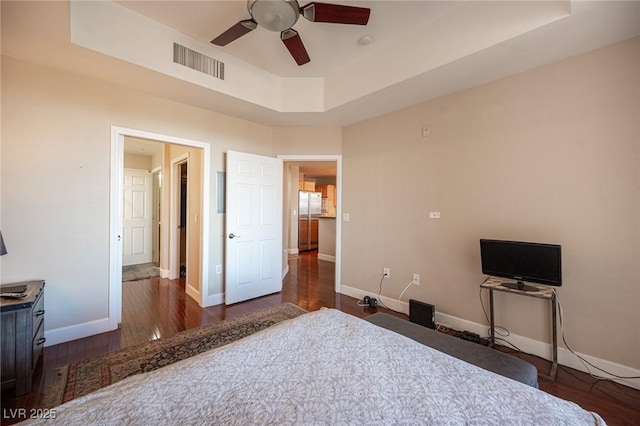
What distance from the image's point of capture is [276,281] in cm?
415

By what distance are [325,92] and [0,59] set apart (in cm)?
300

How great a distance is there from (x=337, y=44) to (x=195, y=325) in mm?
3326

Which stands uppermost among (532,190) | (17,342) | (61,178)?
(61,178)

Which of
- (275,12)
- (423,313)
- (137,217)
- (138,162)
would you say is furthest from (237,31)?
(137,217)

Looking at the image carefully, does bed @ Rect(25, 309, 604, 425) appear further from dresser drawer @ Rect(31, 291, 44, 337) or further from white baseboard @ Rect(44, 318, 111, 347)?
white baseboard @ Rect(44, 318, 111, 347)

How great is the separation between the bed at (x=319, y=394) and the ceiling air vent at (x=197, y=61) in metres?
2.70

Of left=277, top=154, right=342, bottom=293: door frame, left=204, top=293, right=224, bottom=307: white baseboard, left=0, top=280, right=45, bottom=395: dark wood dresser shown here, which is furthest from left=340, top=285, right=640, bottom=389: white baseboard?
left=0, top=280, right=45, bottom=395: dark wood dresser

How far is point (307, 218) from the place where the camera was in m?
8.19

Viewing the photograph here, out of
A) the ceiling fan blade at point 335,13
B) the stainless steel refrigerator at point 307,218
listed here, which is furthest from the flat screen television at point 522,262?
the stainless steel refrigerator at point 307,218

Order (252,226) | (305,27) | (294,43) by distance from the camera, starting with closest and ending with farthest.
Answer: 1. (294,43)
2. (305,27)
3. (252,226)

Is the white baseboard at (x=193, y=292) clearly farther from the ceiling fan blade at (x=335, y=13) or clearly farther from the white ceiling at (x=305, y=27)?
the ceiling fan blade at (x=335, y=13)

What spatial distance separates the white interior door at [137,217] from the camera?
5.84 metres

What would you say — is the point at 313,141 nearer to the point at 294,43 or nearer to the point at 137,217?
the point at 294,43

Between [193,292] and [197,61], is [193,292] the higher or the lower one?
the lower one
